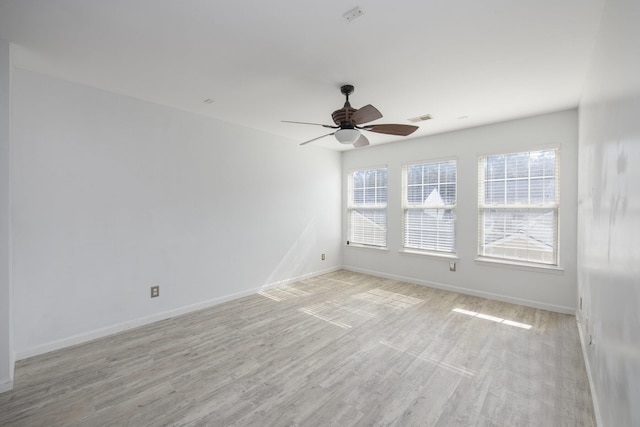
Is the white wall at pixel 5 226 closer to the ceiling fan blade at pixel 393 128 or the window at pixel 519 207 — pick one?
the ceiling fan blade at pixel 393 128

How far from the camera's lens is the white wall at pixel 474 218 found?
3.53 meters

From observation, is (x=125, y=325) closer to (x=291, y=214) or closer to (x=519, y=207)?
(x=291, y=214)

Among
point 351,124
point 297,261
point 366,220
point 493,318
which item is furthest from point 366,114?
point 366,220

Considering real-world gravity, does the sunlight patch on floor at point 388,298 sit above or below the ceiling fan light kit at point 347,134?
below

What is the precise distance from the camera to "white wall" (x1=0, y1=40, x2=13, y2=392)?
208cm

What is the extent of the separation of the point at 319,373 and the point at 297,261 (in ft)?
9.25

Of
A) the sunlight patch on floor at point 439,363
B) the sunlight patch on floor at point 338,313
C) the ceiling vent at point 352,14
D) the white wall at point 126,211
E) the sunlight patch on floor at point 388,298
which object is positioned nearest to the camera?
the ceiling vent at point 352,14

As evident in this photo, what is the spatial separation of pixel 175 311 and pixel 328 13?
3590 mm

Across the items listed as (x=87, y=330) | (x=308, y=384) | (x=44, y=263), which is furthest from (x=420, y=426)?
(x=44, y=263)

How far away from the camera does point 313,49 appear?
85.5 inches

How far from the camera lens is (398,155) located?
5.07 meters

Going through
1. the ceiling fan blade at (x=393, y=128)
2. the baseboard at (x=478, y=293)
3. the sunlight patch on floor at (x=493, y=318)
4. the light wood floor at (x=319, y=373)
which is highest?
the ceiling fan blade at (x=393, y=128)

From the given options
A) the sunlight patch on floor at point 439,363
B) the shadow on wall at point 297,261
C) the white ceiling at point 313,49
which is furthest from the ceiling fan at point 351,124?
the shadow on wall at point 297,261

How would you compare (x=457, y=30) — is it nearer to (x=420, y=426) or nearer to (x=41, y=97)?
(x=420, y=426)
